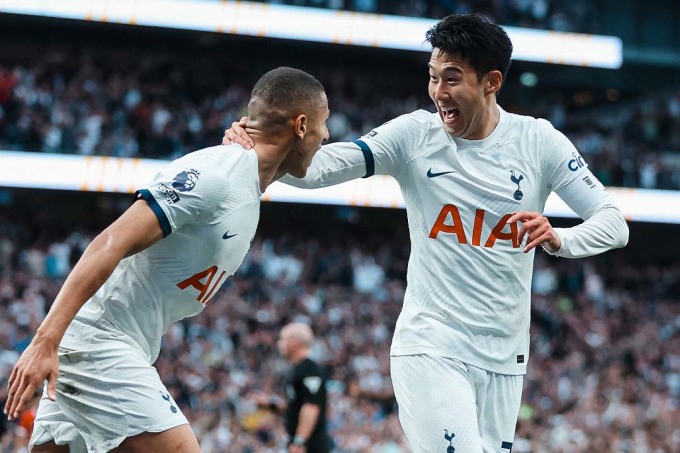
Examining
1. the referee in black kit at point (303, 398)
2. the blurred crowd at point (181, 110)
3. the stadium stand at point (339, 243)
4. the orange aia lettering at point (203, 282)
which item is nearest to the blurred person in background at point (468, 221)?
the orange aia lettering at point (203, 282)

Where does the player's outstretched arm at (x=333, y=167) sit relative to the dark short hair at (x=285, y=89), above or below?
below

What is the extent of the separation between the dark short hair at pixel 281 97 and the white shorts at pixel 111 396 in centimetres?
111

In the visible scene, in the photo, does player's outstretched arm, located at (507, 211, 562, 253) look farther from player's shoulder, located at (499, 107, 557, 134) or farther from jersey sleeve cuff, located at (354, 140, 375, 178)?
jersey sleeve cuff, located at (354, 140, 375, 178)

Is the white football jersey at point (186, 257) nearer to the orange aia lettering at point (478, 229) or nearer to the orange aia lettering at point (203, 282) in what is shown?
the orange aia lettering at point (203, 282)

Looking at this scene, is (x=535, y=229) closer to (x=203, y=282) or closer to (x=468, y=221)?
(x=468, y=221)

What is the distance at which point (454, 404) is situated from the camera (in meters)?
4.43

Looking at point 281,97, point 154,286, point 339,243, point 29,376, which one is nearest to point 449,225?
point 281,97

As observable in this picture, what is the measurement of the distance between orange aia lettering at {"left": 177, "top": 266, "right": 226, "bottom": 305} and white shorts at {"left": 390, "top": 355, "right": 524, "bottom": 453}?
1043mm

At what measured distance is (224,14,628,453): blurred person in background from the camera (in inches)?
181

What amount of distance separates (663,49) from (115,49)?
15.1 meters

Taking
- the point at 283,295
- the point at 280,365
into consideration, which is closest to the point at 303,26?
the point at 283,295

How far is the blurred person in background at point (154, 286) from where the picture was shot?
374cm

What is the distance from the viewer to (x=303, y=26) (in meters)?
22.9

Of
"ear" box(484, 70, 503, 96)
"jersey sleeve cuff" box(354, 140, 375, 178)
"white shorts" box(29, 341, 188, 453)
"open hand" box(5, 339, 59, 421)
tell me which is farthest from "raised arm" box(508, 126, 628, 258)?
"open hand" box(5, 339, 59, 421)
